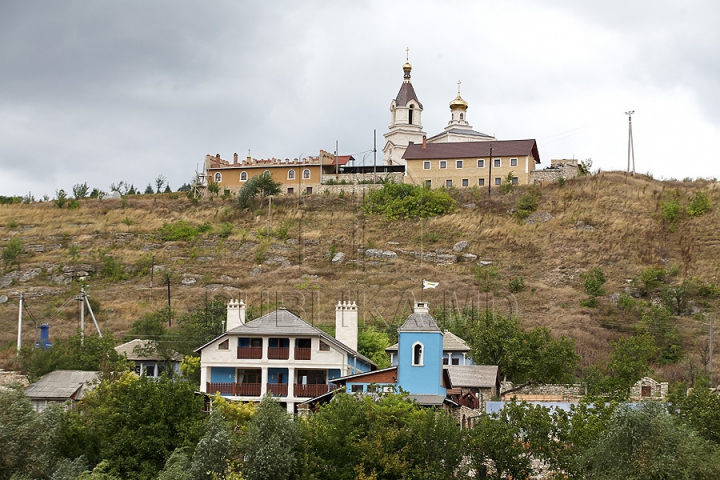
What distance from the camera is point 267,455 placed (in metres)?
38.9

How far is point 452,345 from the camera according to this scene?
5941cm

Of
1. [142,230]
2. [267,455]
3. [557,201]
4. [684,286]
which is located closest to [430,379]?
[267,455]

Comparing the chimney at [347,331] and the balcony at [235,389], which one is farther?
the chimney at [347,331]

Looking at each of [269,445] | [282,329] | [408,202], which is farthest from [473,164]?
[269,445]

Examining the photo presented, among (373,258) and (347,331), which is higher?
(373,258)

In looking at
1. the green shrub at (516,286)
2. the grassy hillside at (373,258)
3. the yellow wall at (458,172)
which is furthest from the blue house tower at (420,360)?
the yellow wall at (458,172)

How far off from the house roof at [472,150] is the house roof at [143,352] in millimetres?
49147

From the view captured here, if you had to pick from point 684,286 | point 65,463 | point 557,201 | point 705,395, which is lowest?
point 65,463

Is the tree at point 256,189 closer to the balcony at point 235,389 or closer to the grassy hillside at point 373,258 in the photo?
the grassy hillside at point 373,258

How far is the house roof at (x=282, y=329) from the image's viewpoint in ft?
170

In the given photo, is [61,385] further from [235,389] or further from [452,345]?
[452,345]

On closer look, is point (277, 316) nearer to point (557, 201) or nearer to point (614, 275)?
point (614, 275)

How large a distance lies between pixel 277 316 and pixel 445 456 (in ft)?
54.2

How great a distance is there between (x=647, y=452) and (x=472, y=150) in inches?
2777
